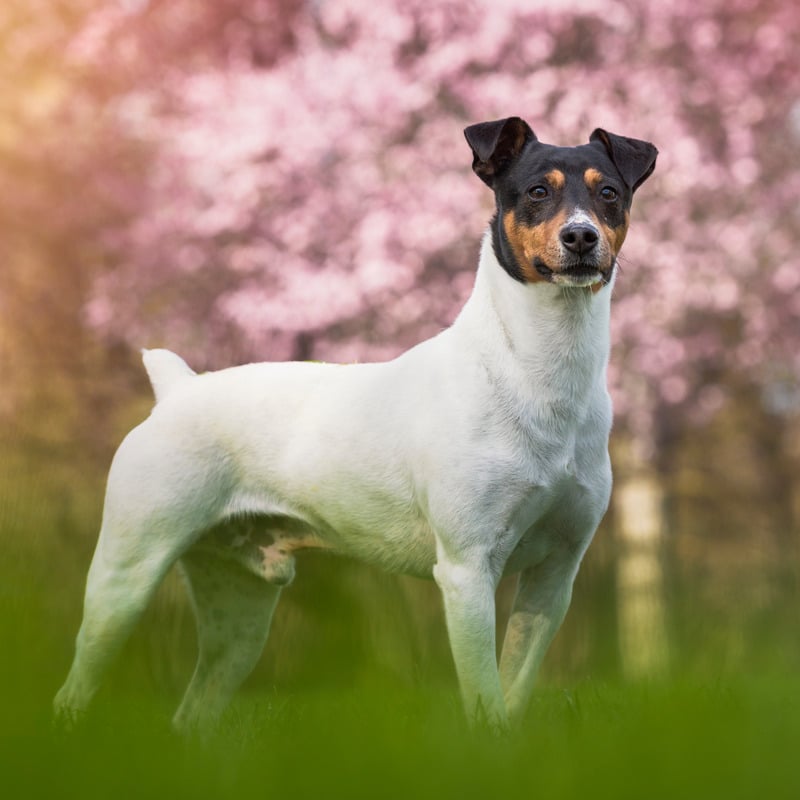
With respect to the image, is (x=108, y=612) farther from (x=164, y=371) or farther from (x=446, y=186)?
(x=446, y=186)

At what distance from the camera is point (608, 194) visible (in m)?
4.00

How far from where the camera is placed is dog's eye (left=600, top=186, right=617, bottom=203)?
157 inches

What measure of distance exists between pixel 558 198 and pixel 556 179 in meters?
0.08

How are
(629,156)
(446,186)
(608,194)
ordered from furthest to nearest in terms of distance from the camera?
(446,186)
(629,156)
(608,194)

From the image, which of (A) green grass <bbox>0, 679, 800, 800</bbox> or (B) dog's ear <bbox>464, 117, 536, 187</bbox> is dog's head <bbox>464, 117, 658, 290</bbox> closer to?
(B) dog's ear <bbox>464, 117, 536, 187</bbox>

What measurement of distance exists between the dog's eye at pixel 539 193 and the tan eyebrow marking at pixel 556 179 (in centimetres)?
3

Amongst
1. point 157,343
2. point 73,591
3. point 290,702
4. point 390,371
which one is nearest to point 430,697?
point 290,702

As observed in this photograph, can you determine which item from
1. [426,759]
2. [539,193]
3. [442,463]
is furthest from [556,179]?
[426,759]

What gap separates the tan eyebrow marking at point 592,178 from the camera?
396cm

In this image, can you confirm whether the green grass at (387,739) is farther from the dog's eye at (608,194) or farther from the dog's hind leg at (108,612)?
the dog's eye at (608,194)

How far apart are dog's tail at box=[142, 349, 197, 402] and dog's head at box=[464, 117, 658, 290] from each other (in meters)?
1.55

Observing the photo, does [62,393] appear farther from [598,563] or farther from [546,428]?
[546,428]

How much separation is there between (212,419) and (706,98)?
6.33 metres

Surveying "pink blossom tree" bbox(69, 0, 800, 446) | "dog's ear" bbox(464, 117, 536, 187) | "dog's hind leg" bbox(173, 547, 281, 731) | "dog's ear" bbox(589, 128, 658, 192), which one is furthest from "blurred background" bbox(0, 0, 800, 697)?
"dog's ear" bbox(464, 117, 536, 187)
